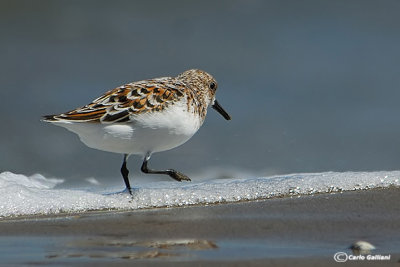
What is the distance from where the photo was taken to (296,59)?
11562 millimetres

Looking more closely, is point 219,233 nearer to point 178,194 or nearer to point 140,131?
point 178,194

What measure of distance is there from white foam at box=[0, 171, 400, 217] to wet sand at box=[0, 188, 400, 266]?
0.29 metres

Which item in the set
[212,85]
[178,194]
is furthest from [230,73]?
[178,194]

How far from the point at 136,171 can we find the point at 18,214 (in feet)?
11.3

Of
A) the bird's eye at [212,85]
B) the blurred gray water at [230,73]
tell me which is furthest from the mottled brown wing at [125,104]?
the blurred gray water at [230,73]

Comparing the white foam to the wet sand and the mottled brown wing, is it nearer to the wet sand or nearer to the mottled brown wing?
the wet sand

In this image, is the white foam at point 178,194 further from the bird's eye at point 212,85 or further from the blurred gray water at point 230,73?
the blurred gray water at point 230,73

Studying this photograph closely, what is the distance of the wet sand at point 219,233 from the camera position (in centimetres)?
423

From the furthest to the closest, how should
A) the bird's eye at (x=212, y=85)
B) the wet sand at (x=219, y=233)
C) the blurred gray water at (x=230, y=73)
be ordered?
the blurred gray water at (x=230, y=73)
the bird's eye at (x=212, y=85)
the wet sand at (x=219, y=233)

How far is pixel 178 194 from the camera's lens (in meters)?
6.25

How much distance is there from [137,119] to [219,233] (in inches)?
64.3

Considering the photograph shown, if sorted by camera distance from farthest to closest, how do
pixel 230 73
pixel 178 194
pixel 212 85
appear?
1. pixel 230 73
2. pixel 212 85
3. pixel 178 194

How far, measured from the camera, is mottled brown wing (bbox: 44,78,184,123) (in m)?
6.09

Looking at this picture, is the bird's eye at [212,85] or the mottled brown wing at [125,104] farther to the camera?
the bird's eye at [212,85]
